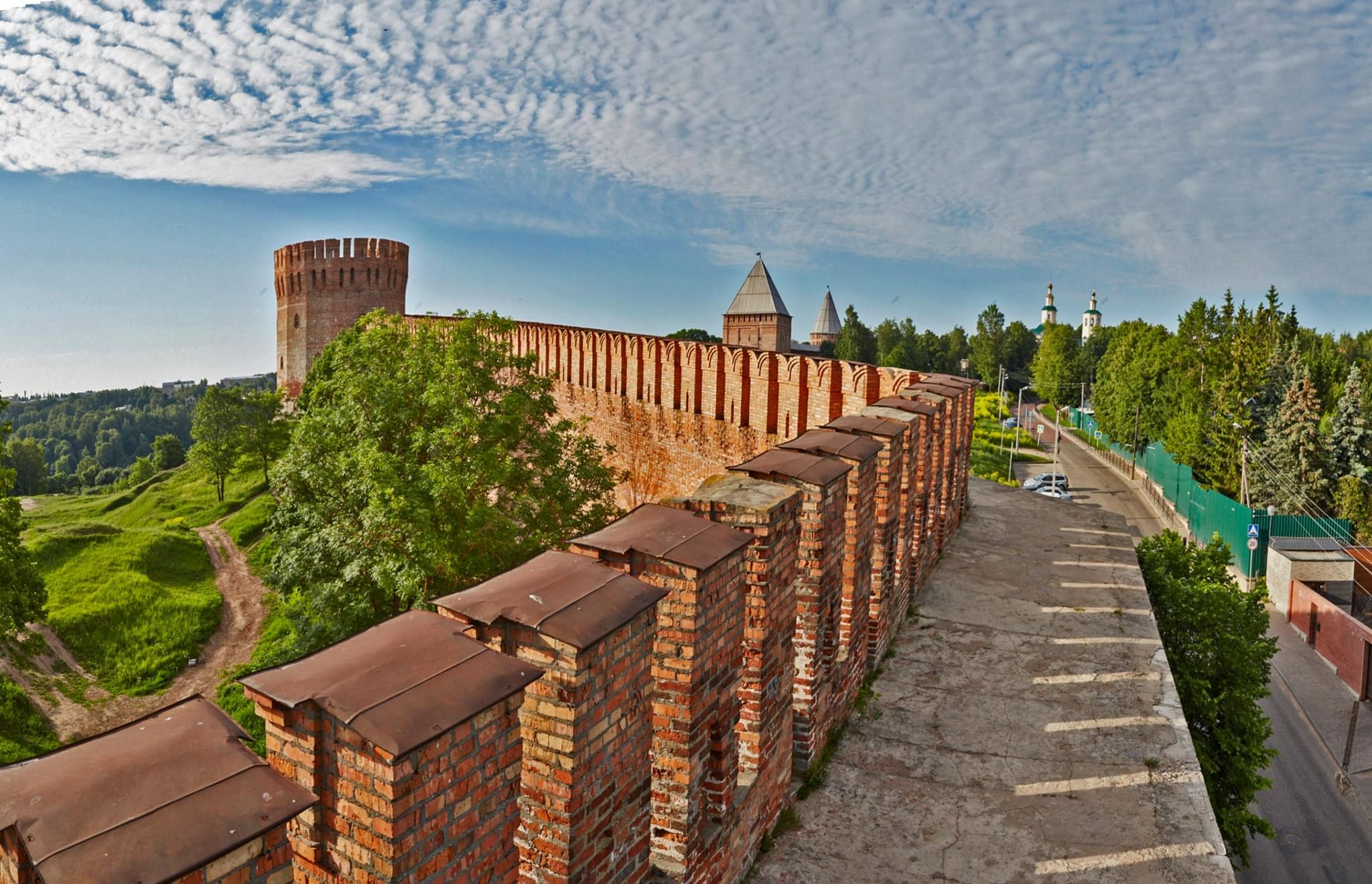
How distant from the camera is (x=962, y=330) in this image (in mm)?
95812

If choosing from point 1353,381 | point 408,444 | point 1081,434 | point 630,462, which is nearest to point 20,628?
point 408,444

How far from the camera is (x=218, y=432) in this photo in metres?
36.6

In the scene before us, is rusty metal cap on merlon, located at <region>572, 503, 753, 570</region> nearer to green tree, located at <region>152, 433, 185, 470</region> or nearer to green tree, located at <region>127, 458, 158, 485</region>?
green tree, located at <region>127, 458, 158, 485</region>

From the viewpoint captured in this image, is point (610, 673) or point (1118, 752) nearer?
point (610, 673)

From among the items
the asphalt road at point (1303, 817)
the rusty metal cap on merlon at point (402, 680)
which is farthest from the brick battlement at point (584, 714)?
the asphalt road at point (1303, 817)

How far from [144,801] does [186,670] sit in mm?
21817

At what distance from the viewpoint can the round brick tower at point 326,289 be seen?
37.4 metres

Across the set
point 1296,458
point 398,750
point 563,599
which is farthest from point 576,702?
point 1296,458

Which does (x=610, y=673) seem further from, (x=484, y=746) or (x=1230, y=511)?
(x=1230, y=511)

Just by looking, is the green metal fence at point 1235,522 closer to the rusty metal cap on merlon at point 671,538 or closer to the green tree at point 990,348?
the rusty metal cap on merlon at point 671,538

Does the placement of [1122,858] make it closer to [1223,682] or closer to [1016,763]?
[1016,763]

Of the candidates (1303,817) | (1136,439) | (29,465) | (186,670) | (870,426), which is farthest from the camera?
(29,465)

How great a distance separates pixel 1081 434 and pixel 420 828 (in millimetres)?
67002

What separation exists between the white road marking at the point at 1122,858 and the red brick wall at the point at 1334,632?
792 inches
